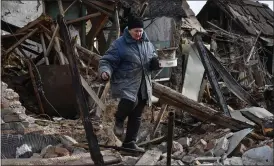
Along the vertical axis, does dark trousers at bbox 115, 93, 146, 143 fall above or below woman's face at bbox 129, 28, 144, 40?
below

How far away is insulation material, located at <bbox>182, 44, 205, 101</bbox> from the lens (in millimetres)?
9969

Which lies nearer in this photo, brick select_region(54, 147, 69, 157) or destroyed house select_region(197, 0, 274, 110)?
brick select_region(54, 147, 69, 157)

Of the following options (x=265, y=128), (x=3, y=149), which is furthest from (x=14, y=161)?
(x=265, y=128)

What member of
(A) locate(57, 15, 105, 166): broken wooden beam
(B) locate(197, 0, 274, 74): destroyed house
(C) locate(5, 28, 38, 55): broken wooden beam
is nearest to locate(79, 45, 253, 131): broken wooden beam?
(A) locate(57, 15, 105, 166): broken wooden beam

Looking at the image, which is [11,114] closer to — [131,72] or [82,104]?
[131,72]

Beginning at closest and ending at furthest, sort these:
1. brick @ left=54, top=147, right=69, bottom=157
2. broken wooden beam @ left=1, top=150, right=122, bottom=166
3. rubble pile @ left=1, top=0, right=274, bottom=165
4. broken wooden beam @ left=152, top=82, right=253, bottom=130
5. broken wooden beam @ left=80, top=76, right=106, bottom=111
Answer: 1. broken wooden beam @ left=1, top=150, right=122, bottom=166
2. rubble pile @ left=1, top=0, right=274, bottom=165
3. brick @ left=54, top=147, right=69, bottom=157
4. broken wooden beam @ left=152, top=82, right=253, bottom=130
5. broken wooden beam @ left=80, top=76, right=106, bottom=111

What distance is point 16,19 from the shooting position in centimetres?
1281

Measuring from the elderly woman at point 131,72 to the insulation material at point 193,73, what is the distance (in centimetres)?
559

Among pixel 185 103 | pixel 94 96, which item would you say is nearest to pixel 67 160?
pixel 185 103

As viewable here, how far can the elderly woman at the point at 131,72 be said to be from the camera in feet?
14.1

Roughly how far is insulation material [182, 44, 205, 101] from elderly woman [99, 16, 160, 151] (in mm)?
5590

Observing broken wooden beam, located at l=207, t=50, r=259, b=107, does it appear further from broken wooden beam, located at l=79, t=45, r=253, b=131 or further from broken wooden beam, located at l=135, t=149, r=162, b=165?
broken wooden beam, located at l=135, t=149, r=162, b=165

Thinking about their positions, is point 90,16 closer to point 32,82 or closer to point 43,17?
point 43,17

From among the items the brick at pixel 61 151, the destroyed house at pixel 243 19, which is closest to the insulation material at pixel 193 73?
the brick at pixel 61 151
